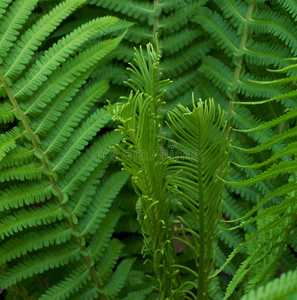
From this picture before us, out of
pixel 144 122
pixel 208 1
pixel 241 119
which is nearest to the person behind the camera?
pixel 144 122

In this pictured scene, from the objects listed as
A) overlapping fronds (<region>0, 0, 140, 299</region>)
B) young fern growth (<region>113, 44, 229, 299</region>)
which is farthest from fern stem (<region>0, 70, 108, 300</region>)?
young fern growth (<region>113, 44, 229, 299</region>)

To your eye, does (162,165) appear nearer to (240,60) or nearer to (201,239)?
(201,239)

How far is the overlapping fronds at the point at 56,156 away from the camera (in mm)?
867

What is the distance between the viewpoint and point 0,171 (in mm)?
840

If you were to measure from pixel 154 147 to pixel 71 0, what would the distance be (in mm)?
399

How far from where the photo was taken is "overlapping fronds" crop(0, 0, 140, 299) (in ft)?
2.84

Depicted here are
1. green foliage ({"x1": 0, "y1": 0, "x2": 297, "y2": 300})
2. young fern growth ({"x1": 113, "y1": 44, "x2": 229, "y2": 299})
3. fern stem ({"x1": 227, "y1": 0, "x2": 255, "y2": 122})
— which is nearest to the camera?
young fern growth ({"x1": 113, "y1": 44, "x2": 229, "y2": 299})

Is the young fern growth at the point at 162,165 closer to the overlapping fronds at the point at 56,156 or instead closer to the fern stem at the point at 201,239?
the fern stem at the point at 201,239

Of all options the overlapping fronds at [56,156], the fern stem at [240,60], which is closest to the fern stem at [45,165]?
the overlapping fronds at [56,156]

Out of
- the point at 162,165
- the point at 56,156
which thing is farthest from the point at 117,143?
the point at 162,165

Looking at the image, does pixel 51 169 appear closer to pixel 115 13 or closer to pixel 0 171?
pixel 0 171

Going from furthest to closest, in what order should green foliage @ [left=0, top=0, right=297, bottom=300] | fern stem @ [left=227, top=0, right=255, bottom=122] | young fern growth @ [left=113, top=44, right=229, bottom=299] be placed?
fern stem @ [left=227, top=0, right=255, bottom=122]
green foliage @ [left=0, top=0, right=297, bottom=300]
young fern growth @ [left=113, top=44, right=229, bottom=299]

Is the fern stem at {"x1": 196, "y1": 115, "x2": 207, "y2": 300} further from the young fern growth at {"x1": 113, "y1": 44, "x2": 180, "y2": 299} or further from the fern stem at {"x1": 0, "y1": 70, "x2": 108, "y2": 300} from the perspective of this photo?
the fern stem at {"x1": 0, "y1": 70, "x2": 108, "y2": 300}

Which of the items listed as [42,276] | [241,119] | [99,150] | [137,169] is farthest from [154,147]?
[42,276]
